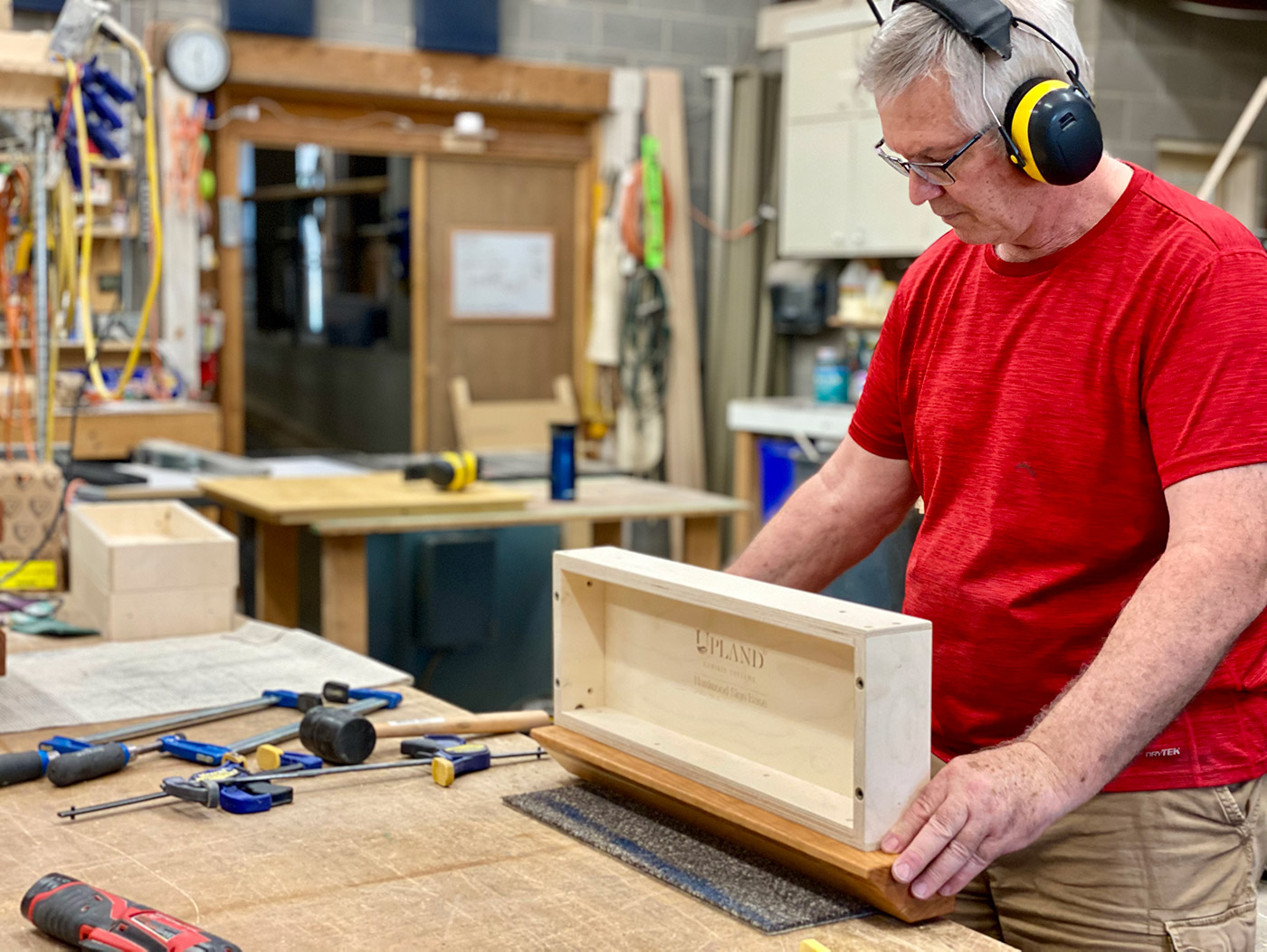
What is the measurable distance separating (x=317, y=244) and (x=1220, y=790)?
881 centimetres

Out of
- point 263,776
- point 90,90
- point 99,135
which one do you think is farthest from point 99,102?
point 263,776

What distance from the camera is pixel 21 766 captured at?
152 centimetres

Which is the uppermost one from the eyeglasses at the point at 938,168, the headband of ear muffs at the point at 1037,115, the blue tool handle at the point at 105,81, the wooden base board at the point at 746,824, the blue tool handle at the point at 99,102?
the blue tool handle at the point at 105,81

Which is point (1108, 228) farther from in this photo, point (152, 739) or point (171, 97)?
point (171, 97)

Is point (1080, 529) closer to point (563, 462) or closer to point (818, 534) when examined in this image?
point (818, 534)

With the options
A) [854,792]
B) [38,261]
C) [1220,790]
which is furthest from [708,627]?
[38,261]

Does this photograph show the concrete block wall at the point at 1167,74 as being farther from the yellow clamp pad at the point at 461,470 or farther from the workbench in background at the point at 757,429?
the yellow clamp pad at the point at 461,470

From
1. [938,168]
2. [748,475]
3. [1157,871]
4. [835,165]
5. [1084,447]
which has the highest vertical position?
[835,165]

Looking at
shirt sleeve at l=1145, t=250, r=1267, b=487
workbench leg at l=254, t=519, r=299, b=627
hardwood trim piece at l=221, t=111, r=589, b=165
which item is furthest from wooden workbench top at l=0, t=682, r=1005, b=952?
hardwood trim piece at l=221, t=111, r=589, b=165

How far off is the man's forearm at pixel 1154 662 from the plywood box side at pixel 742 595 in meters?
0.16

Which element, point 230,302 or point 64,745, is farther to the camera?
point 230,302

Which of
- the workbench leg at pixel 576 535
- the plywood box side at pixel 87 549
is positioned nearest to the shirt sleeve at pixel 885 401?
the plywood box side at pixel 87 549

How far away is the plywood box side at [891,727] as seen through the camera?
115 centimetres

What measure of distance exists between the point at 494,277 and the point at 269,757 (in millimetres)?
5562
